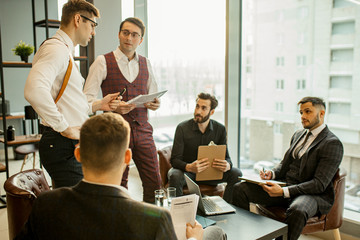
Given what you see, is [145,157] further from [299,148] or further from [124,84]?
[299,148]

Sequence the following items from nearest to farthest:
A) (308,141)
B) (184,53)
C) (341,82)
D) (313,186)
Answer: (313,186)
(308,141)
(341,82)
(184,53)

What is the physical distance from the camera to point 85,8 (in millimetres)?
1819

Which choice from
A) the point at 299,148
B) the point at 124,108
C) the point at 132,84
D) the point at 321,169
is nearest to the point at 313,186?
the point at 321,169

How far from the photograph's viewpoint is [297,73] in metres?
3.14

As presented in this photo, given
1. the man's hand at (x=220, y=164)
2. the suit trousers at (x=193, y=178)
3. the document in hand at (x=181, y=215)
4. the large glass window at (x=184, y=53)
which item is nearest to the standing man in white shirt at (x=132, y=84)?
the suit trousers at (x=193, y=178)

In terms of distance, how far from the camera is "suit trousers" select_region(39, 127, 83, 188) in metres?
1.74

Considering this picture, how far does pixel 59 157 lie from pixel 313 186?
1730 mm

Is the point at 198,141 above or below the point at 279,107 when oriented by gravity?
below

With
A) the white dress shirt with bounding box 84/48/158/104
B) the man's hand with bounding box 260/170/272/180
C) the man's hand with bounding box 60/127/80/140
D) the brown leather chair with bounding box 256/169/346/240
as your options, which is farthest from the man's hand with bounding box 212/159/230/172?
the man's hand with bounding box 60/127/80/140

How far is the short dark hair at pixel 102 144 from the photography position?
1.06 metres

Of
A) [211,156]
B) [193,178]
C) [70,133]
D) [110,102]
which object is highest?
[110,102]

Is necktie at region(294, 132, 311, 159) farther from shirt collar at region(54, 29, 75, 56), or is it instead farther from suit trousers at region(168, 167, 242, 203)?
shirt collar at region(54, 29, 75, 56)

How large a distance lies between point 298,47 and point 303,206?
61.3 inches

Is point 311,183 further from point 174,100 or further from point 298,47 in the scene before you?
point 174,100
